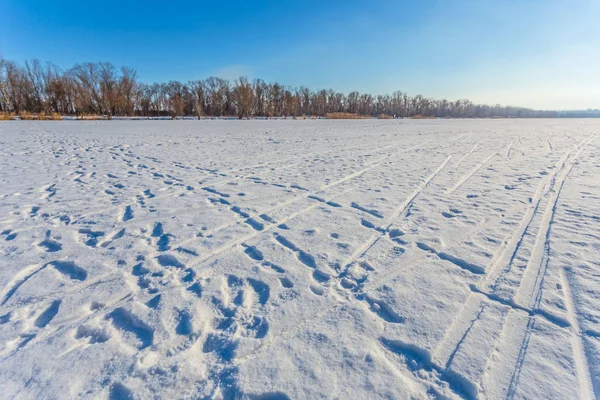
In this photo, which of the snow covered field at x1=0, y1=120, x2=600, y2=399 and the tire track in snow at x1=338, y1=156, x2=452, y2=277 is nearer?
the snow covered field at x1=0, y1=120, x2=600, y2=399

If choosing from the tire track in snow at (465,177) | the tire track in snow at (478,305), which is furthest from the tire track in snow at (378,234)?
the tire track in snow at (478,305)

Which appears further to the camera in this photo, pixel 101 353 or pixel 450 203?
pixel 450 203

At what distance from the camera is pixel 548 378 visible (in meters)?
1.56

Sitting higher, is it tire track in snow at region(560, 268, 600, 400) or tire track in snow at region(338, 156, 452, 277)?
tire track in snow at region(338, 156, 452, 277)

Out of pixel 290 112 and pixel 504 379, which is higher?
pixel 290 112

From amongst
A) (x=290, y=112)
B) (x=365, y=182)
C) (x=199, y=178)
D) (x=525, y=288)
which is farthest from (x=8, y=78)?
(x=525, y=288)

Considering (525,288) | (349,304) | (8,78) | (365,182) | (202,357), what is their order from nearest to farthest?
(202,357) → (349,304) → (525,288) → (365,182) → (8,78)

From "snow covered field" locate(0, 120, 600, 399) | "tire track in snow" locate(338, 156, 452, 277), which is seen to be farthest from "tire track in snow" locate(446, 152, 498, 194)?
"tire track in snow" locate(338, 156, 452, 277)

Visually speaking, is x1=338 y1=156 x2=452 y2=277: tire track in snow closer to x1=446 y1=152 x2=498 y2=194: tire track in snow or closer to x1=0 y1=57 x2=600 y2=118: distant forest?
x1=446 y1=152 x2=498 y2=194: tire track in snow

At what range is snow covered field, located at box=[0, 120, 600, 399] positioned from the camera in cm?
159

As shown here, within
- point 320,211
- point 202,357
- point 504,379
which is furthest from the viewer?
point 320,211

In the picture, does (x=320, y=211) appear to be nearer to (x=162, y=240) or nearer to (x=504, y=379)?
(x=162, y=240)

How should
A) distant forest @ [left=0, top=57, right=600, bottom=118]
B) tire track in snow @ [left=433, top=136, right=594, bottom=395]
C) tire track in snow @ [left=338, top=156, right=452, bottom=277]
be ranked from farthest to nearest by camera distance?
1. distant forest @ [left=0, top=57, right=600, bottom=118]
2. tire track in snow @ [left=338, top=156, right=452, bottom=277]
3. tire track in snow @ [left=433, top=136, right=594, bottom=395]

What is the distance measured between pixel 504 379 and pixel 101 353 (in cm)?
246
